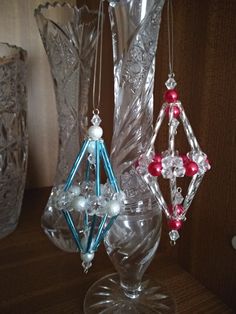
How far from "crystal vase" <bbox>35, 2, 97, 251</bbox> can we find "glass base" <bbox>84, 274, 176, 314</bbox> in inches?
3.2

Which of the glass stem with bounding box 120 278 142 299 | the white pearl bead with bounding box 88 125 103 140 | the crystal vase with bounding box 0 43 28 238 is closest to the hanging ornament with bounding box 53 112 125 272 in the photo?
the white pearl bead with bounding box 88 125 103 140

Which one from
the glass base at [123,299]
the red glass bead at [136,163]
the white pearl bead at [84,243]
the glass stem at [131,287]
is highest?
the red glass bead at [136,163]

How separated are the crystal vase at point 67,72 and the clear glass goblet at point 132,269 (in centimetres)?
7

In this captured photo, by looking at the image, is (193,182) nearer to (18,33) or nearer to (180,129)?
(180,129)

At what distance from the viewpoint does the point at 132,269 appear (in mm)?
440

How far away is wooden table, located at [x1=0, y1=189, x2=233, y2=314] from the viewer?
1.48ft

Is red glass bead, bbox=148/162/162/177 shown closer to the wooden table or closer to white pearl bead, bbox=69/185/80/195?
white pearl bead, bbox=69/185/80/195

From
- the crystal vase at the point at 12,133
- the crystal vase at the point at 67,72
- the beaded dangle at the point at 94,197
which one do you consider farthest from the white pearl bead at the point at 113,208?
the crystal vase at the point at 12,133

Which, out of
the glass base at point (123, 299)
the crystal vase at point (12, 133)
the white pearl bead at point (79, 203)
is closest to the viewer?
the white pearl bead at point (79, 203)

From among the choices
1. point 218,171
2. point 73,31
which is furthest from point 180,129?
point 73,31

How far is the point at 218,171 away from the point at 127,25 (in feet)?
0.69

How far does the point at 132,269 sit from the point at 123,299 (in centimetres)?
6

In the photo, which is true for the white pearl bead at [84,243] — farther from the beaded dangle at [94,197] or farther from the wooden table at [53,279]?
the wooden table at [53,279]

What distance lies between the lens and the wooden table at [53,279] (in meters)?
0.45
